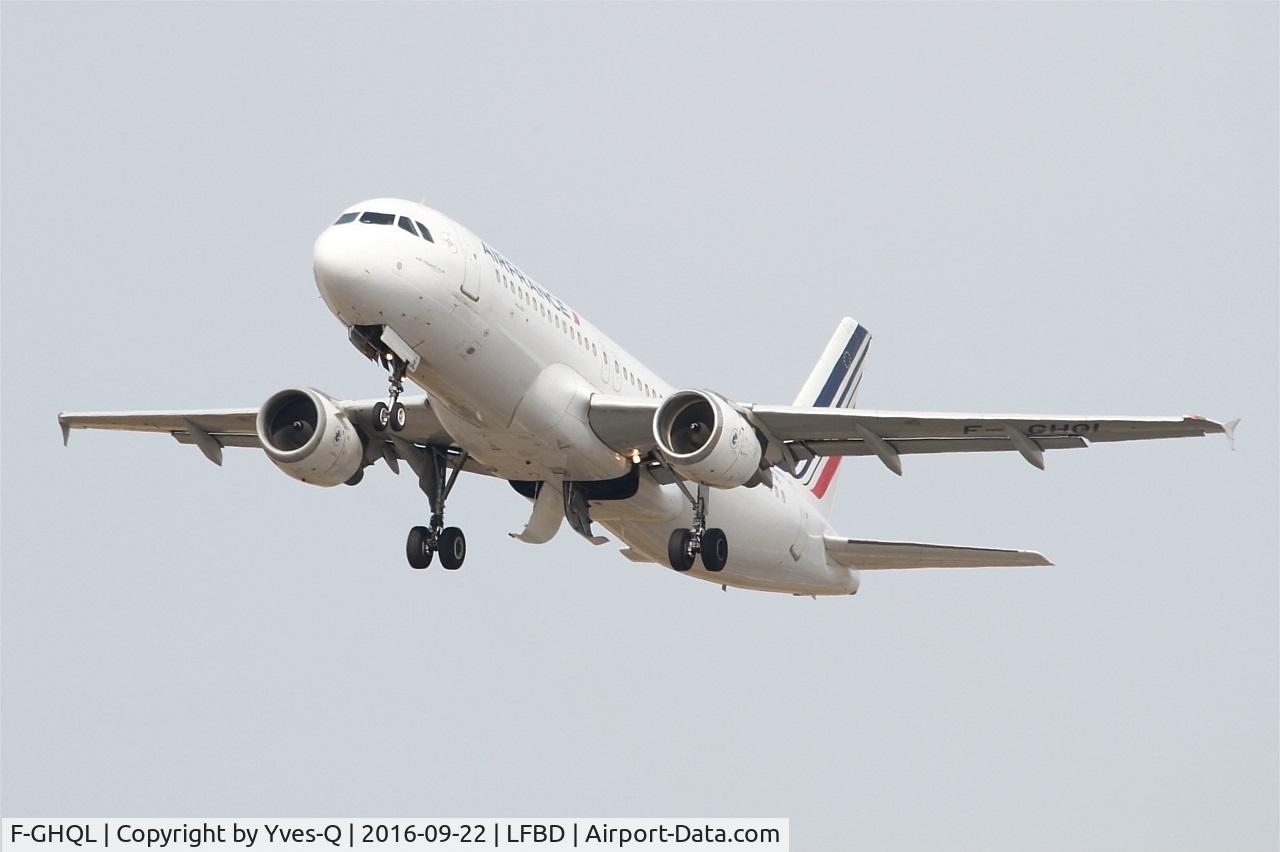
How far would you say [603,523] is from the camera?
125 ft

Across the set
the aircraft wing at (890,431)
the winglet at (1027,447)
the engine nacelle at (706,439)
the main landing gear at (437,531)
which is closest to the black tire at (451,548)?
the main landing gear at (437,531)

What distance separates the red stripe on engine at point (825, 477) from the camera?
43.9 meters

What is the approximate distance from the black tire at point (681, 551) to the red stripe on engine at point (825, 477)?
7845 mm

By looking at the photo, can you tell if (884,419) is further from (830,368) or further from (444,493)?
(830,368)

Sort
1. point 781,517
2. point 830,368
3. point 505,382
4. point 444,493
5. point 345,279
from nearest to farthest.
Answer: point 345,279
point 505,382
point 444,493
point 781,517
point 830,368

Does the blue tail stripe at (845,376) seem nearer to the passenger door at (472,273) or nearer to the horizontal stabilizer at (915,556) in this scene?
the horizontal stabilizer at (915,556)

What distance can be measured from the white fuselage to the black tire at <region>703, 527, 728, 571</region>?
1326 mm

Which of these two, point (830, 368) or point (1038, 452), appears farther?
point (830, 368)

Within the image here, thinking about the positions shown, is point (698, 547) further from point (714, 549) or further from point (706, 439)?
point (706, 439)

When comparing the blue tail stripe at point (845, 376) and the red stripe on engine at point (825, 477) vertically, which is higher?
the blue tail stripe at point (845, 376)

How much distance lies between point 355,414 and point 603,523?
5.26m

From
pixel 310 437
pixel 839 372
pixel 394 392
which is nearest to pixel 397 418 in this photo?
pixel 394 392

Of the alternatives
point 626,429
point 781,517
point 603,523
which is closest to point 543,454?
point 626,429

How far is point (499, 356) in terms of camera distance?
106 ft
